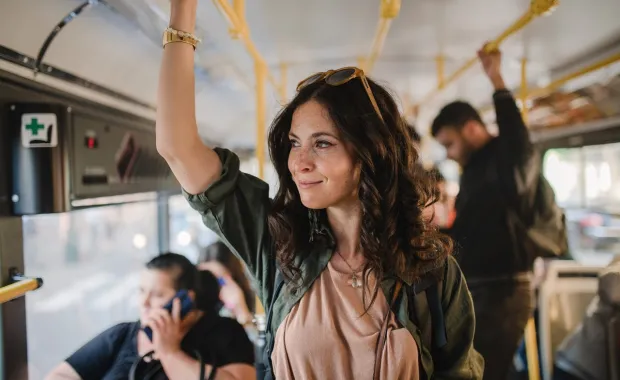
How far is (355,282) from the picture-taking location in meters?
1.20

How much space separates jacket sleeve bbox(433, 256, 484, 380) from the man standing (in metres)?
A: 0.90

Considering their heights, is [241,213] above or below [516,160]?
below

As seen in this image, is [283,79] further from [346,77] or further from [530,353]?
[530,353]

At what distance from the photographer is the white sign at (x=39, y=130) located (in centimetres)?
147

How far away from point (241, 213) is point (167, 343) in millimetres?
756

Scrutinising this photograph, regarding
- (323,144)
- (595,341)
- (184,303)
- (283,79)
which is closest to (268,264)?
(323,144)

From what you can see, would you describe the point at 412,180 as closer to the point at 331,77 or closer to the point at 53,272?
the point at 331,77

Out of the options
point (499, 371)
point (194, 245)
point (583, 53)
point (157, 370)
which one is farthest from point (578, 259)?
point (157, 370)

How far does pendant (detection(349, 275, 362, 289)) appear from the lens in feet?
3.92

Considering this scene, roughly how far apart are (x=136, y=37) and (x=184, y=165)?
47.5 inches

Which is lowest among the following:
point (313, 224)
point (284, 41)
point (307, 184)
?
point (313, 224)

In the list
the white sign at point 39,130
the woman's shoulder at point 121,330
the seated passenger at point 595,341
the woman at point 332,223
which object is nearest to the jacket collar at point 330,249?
the woman at point 332,223

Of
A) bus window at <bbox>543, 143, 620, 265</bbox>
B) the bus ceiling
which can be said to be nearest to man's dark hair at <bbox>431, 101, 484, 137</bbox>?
the bus ceiling

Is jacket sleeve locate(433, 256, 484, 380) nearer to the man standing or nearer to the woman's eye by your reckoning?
the woman's eye
